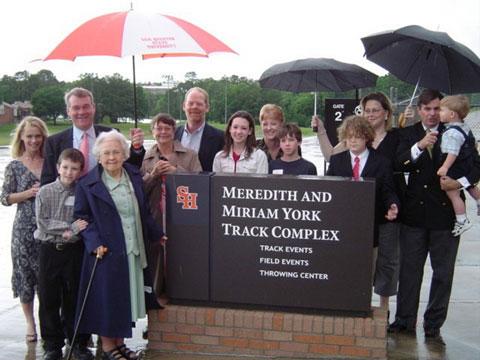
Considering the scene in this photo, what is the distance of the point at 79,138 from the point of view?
14.9 feet

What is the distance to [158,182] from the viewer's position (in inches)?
177

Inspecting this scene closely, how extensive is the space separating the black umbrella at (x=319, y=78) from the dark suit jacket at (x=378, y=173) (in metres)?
2.55

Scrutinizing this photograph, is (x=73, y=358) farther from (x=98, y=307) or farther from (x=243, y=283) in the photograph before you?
(x=243, y=283)

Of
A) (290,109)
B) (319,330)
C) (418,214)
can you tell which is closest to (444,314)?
(418,214)

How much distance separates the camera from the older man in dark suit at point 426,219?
445 centimetres

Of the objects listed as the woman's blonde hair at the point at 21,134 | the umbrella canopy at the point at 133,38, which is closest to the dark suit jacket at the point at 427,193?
the umbrella canopy at the point at 133,38

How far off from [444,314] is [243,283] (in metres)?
1.75

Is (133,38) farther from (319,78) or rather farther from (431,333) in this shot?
(319,78)

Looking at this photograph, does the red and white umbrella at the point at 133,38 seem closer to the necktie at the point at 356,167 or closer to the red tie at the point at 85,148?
the red tie at the point at 85,148

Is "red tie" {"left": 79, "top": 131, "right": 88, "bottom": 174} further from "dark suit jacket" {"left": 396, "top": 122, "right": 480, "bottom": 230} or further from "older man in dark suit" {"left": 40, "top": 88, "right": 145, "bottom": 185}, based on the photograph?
"dark suit jacket" {"left": 396, "top": 122, "right": 480, "bottom": 230}

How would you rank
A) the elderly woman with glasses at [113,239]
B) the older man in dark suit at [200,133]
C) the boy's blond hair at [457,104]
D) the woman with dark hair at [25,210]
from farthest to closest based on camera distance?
the older man in dark suit at [200,133] → the woman with dark hair at [25,210] → the boy's blond hair at [457,104] → the elderly woman with glasses at [113,239]

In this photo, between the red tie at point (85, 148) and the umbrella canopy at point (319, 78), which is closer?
the red tie at point (85, 148)

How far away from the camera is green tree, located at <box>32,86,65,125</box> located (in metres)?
54.9

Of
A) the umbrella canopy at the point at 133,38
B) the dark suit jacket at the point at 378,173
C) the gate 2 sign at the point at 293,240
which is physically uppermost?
the umbrella canopy at the point at 133,38
